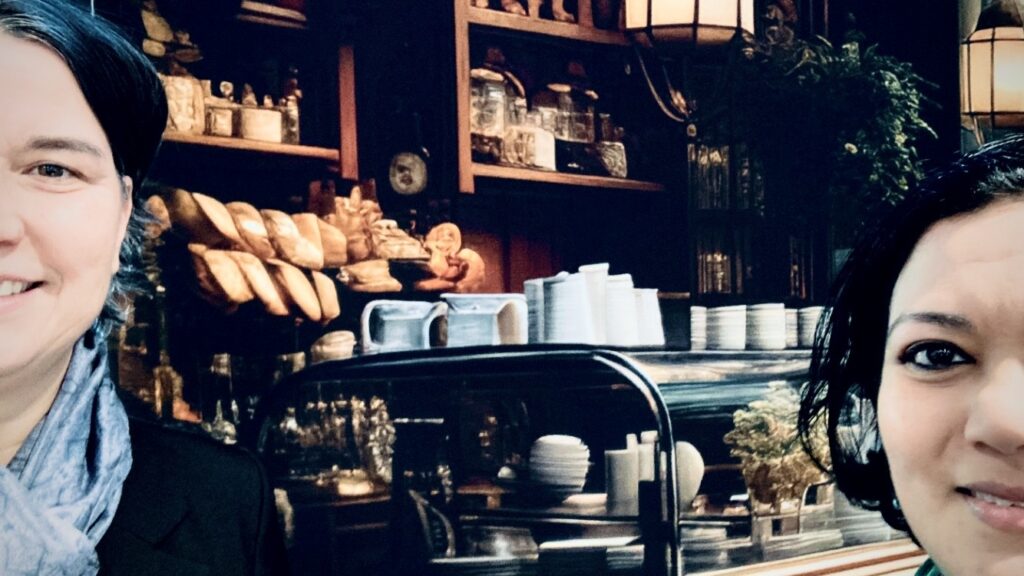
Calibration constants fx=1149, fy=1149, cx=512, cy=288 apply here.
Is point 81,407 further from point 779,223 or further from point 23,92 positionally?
point 779,223

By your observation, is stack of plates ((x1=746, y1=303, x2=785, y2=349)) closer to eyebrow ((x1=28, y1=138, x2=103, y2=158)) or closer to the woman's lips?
the woman's lips

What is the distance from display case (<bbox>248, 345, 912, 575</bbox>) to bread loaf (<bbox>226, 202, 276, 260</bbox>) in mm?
231

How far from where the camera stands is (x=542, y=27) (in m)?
2.35

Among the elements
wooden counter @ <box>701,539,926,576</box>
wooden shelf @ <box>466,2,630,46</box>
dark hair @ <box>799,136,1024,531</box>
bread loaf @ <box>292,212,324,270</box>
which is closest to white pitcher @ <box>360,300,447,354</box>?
bread loaf @ <box>292,212,324,270</box>

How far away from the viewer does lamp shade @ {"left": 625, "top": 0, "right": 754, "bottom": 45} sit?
2.48 metres

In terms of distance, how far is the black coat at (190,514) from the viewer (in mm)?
1675

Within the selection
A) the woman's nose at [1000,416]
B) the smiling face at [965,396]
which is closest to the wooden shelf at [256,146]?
the smiling face at [965,396]

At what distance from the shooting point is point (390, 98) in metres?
2.15

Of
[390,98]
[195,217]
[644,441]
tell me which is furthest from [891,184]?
[195,217]

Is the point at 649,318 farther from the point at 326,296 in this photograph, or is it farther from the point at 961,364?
the point at 961,364

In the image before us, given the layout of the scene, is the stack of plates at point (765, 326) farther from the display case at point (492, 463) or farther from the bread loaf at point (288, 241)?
the bread loaf at point (288, 241)

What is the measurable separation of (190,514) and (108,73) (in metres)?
0.66

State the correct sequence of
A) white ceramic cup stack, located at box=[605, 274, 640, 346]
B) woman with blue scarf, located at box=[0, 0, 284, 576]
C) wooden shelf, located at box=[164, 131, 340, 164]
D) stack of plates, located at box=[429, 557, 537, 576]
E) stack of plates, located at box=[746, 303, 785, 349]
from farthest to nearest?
1. stack of plates, located at box=[746, 303, 785, 349]
2. white ceramic cup stack, located at box=[605, 274, 640, 346]
3. stack of plates, located at box=[429, 557, 537, 576]
4. wooden shelf, located at box=[164, 131, 340, 164]
5. woman with blue scarf, located at box=[0, 0, 284, 576]

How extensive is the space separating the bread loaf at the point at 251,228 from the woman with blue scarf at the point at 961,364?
41.2 inches
